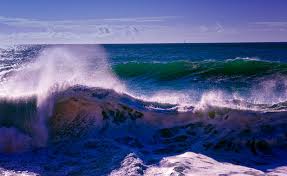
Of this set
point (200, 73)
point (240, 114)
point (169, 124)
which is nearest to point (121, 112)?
point (169, 124)

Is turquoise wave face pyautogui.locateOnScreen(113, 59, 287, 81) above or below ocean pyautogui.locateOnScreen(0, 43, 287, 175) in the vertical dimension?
above

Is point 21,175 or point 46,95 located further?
point 46,95

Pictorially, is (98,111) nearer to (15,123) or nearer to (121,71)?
(15,123)

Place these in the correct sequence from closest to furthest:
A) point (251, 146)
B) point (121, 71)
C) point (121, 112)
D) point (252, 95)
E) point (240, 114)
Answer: point (251, 146) < point (240, 114) < point (121, 112) < point (252, 95) < point (121, 71)

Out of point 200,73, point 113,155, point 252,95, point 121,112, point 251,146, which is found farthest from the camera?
point 200,73

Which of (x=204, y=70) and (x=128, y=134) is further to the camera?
(x=204, y=70)

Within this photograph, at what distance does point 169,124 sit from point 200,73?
13.4m

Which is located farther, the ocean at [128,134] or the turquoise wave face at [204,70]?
the turquoise wave face at [204,70]

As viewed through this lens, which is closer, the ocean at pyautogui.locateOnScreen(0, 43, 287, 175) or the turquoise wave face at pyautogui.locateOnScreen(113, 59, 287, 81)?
the ocean at pyautogui.locateOnScreen(0, 43, 287, 175)

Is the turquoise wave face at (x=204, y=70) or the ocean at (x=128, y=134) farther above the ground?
the turquoise wave face at (x=204, y=70)

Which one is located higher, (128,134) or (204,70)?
(204,70)

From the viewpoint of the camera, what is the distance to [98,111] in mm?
7352

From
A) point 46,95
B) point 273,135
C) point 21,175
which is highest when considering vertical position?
point 46,95

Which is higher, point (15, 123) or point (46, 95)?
point (46, 95)
